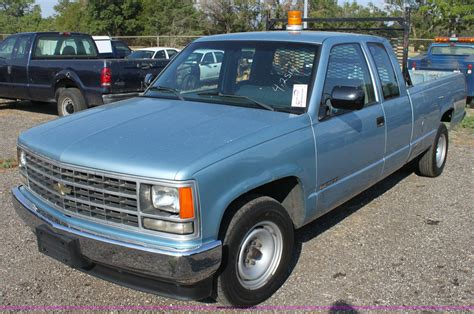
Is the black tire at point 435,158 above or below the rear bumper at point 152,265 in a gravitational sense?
below

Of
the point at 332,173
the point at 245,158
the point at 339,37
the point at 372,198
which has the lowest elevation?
the point at 372,198

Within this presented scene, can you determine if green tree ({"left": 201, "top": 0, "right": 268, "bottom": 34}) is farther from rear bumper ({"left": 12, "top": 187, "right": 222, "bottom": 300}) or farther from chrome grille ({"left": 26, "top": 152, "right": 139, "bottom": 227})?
rear bumper ({"left": 12, "top": 187, "right": 222, "bottom": 300})

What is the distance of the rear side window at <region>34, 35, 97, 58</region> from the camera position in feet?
36.3

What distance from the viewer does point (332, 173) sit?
4.00 metres

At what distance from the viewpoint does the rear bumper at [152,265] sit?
2.85 m

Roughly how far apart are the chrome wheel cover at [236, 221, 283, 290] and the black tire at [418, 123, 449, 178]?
352 centimetres

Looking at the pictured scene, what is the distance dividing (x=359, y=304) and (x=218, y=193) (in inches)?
55.2

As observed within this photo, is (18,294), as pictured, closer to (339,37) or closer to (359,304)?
(359,304)

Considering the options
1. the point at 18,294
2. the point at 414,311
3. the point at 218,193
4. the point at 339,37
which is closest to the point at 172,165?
the point at 218,193

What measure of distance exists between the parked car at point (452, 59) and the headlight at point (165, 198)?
10.7 metres

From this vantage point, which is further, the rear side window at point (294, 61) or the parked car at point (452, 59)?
the parked car at point (452, 59)

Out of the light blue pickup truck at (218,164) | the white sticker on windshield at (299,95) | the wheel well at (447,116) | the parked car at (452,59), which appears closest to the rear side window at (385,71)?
the light blue pickup truck at (218,164)

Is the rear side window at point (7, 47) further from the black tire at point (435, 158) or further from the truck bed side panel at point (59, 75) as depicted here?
the black tire at point (435, 158)

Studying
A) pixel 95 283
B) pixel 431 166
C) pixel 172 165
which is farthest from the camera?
pixel 431 166
